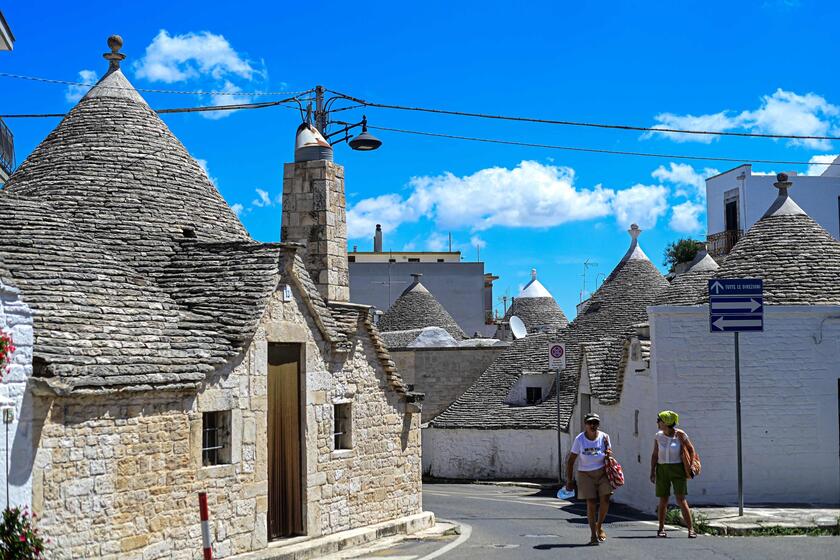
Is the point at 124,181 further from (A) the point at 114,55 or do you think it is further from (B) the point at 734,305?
(B) the point at 734,305

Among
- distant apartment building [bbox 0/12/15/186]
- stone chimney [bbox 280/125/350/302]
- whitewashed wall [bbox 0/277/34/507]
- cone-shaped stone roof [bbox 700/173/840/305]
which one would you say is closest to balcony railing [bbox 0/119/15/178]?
distant apartment building [bbox 0/12/15/186]

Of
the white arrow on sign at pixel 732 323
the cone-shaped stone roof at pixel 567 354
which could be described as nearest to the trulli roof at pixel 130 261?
the white arrow on sign at pixel 732 323

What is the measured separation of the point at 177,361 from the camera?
1217cm

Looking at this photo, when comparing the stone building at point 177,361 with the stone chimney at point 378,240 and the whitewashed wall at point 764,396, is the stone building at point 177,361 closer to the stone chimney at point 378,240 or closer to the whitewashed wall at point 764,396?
the whitewashed wall at point 764,396

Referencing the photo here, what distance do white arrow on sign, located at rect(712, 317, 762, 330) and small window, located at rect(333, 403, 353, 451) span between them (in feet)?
18.0

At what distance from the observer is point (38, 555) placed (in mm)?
9852

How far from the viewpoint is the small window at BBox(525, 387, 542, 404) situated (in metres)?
31.9

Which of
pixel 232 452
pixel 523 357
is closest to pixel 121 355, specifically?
pixel 232 452

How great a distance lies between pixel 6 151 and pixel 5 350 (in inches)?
593

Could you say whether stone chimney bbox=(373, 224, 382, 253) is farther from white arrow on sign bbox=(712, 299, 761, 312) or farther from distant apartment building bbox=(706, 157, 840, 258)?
white arrow on sign bbox=(712, 299, 761, 312)

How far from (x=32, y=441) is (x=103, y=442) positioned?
3.09 feet

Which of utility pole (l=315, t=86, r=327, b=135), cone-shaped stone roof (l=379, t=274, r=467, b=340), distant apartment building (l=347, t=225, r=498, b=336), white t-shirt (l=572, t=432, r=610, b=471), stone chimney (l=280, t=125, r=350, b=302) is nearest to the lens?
white t-shirt (l=572, t=432, r=610, b=471)

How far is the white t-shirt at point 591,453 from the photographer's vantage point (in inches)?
491

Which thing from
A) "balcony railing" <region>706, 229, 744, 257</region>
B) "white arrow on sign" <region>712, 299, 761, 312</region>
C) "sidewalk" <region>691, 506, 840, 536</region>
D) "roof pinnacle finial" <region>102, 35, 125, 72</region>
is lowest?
"sidewalk" <region>691, 506, 840, 536</region>
